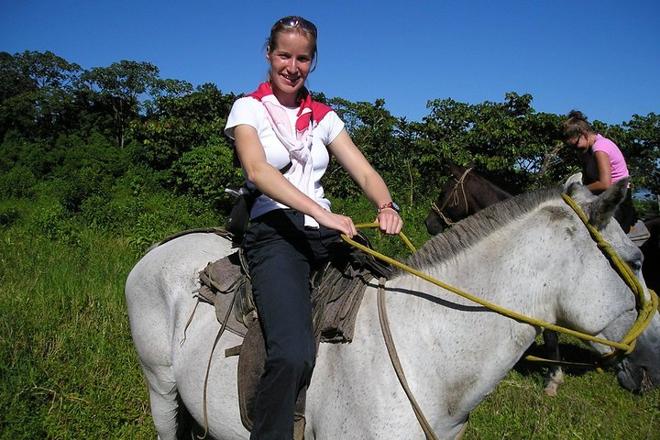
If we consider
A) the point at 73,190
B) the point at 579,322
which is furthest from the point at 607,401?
the point at 73,190

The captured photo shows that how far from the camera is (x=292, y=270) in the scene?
231 cm

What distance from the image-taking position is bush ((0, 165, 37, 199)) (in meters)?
19.8

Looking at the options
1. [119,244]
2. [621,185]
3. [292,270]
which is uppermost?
[621,185]

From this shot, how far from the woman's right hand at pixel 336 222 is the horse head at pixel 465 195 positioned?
4.75m

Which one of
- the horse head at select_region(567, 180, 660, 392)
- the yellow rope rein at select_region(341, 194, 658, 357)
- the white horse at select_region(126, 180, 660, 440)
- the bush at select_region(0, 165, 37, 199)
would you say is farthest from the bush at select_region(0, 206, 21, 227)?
the horse head at select_region(567, 180, 660, 392)

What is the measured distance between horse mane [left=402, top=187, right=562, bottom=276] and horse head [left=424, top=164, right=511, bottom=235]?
4.34 m

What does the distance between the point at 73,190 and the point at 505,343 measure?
54.7 ft

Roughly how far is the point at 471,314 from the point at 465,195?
485 centimetres

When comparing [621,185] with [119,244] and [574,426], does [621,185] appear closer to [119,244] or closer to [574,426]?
[574,426]

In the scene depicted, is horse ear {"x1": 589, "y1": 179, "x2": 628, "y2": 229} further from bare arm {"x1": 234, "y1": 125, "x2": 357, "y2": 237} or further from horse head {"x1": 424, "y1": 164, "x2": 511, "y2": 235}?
horse head {"x1": 424, "y1": 164, "x2": 511, "y2": 235}

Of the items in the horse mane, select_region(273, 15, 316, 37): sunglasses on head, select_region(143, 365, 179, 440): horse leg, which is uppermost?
select_region(273, 15, 316, 37): sunglasses on head

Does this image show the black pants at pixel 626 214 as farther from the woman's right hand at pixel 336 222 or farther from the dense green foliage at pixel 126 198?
the woman's right hand at pixel 336 222

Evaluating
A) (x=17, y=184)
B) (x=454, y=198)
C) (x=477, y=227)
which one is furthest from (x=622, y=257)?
(x=17, y=184)

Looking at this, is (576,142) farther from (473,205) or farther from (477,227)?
(477,227)
